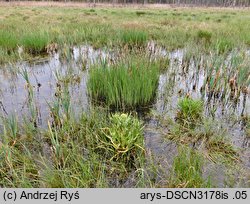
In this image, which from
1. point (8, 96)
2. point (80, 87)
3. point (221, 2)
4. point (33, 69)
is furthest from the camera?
point (221, 2)

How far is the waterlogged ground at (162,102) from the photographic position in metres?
3.22

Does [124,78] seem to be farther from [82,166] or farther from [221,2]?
[221,2]

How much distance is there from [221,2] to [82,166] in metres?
98.7

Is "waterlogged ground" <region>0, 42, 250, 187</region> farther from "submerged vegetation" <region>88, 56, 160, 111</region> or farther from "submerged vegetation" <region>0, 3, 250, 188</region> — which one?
"submerged vegetation" <region>88, 56, 160, 111</region>

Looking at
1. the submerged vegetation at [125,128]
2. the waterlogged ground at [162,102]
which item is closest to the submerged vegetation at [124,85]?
the submerged vegetation at [125,128]

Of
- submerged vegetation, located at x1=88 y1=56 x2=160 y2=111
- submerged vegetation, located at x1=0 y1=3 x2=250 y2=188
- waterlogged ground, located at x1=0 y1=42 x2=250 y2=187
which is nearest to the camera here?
submerged vegetation, located at x1=0 y1=3 x2=250 y2=188

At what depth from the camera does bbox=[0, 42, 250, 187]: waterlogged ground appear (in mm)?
3225

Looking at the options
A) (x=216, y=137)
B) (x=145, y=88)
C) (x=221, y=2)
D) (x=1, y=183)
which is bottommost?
(x=1, y=183)

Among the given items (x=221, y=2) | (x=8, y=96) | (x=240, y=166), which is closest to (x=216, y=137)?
(x=240, y=166)

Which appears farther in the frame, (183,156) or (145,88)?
(145,88)

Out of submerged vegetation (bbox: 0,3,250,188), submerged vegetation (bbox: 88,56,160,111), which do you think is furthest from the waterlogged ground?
submerged vegetation (bbox: 88,56,160,111)

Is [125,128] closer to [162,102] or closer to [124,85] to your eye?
[124,85]

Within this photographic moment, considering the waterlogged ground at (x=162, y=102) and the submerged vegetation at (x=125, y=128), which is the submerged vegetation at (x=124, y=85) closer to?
the submerged vegetation at (x=125, y=128)

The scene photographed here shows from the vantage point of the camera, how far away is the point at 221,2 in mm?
85250
